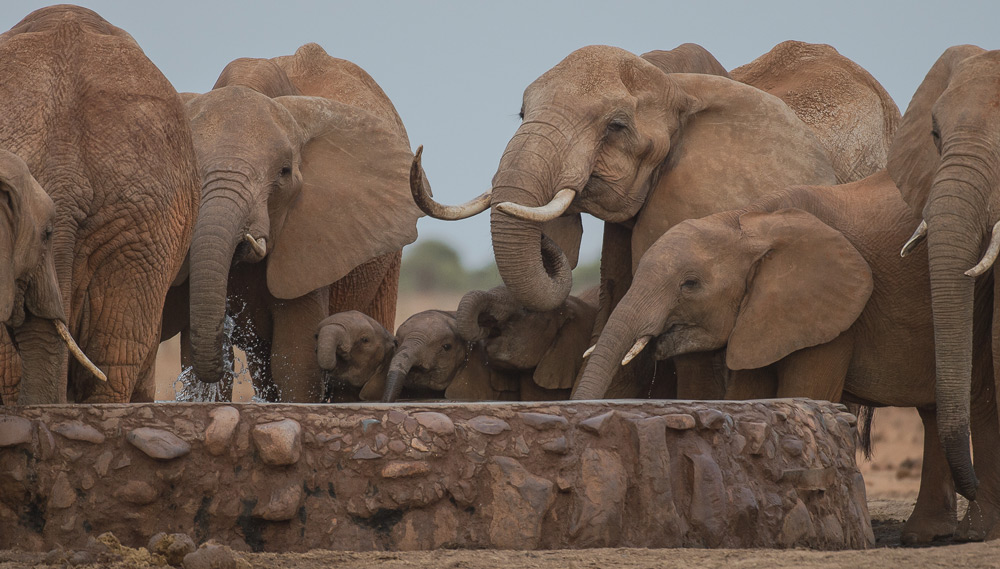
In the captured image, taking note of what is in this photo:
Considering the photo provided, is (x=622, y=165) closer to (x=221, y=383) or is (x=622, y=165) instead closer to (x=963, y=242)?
(x=963, y=242)

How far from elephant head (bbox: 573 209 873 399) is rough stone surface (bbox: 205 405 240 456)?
7.11 ft

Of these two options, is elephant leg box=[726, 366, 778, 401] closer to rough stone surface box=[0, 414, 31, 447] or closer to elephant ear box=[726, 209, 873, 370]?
elephant ear box=[726, 209, 873, 370]

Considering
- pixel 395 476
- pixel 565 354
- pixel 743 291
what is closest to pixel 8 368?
pixel 395 476

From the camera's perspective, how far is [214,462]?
11.9 feet

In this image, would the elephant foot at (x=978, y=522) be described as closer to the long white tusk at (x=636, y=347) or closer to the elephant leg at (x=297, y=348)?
the long white tusk at (x=636, y=347)

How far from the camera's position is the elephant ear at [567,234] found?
7043mm

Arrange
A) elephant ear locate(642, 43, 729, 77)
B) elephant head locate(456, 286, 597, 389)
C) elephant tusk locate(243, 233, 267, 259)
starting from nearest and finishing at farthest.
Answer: elephant tusk locate(243, 233, 267, 259)
elephant head locate(456, 286, 597, 389)
elephant ear locate(642, 43, 729, 77)

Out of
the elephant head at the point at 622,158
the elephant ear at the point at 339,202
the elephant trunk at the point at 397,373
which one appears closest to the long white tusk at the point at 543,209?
the elephant head at the point at 622,158

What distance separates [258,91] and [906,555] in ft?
13.3

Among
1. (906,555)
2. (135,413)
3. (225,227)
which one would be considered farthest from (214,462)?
(225,227)

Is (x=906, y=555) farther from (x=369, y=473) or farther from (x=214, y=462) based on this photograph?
(x=214, y=462)

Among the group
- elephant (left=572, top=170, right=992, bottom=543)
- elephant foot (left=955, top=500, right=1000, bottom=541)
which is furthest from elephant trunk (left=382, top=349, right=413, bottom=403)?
elephant foot (left=955, top=500, right=1000, bottom=541)

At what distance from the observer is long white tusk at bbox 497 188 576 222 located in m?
6.01

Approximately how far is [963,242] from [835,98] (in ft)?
9.79
